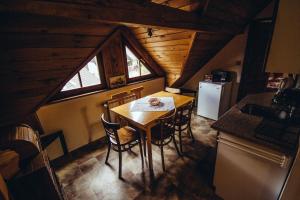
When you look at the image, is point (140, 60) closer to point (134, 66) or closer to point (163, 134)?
point (134, 66)

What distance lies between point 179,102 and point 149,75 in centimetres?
159

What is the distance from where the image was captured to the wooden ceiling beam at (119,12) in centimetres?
92

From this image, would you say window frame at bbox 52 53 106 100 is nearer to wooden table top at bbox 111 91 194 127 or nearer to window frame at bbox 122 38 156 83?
window frame at bbox 122 38 156 83

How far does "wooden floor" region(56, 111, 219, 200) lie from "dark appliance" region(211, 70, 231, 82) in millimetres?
1480

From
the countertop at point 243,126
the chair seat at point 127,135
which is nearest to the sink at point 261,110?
the countertop at point 243,126

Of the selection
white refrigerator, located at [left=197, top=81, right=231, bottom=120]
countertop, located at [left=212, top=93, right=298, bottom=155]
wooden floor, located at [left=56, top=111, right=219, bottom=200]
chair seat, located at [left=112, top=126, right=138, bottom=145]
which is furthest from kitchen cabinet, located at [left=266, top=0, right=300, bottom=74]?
white refrigerator, located at [left=197, top=81, right=231, bottom=120]

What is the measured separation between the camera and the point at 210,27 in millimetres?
2088

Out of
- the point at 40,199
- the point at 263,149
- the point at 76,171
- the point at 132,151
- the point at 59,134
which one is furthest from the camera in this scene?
the point at 132,151

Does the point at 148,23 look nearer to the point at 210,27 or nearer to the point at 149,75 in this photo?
the point at 210,27

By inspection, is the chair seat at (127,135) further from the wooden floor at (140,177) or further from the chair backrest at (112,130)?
the wooden floor at (140,177)

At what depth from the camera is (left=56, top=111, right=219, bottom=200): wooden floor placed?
177 centimetres

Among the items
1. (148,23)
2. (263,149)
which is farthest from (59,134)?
(263,149)

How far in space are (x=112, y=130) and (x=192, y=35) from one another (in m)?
1.79

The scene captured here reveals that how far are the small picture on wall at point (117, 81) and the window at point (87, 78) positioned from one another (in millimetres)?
228
